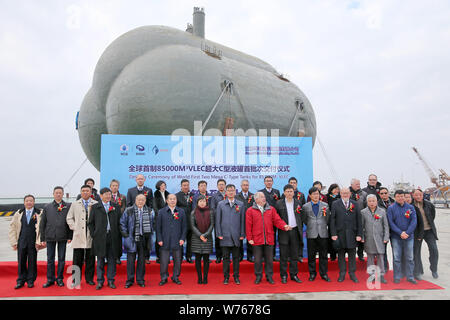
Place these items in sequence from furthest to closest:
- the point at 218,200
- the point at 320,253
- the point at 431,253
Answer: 1. the point at 218,200
2. the point at 431,253
3. the point at 320,253

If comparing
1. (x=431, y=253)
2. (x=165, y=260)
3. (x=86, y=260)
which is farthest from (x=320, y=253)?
(x=86, y=260)

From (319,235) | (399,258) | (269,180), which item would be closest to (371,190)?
(399,258)

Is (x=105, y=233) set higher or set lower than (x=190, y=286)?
higher

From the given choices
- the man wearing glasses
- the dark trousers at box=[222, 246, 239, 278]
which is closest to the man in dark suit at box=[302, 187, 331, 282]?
the dark trousers at box=[222, 246, 239, 278]

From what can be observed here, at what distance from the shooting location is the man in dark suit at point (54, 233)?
489cm

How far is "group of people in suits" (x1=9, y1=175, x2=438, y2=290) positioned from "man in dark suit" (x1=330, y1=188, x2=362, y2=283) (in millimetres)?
17

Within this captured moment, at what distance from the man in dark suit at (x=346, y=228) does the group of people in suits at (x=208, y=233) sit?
17 mm

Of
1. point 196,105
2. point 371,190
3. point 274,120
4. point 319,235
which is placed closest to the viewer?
point 319,235

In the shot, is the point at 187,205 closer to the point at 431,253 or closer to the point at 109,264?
the point at 109,264

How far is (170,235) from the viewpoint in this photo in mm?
4996

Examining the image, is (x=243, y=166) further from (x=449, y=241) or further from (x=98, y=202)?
(x=449, y=241)

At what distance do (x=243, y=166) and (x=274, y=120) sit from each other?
5540mm

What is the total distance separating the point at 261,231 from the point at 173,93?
6.35 meters

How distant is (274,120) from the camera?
11992 millimetres
